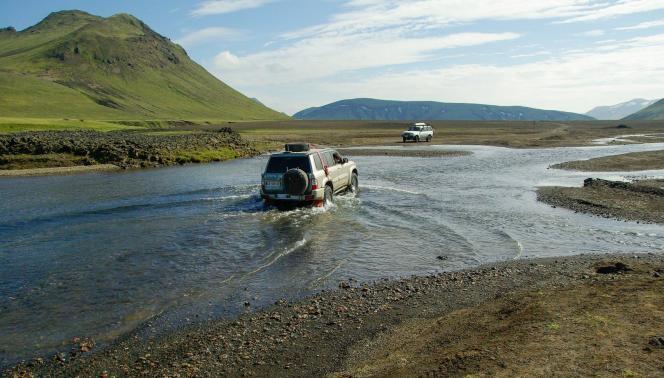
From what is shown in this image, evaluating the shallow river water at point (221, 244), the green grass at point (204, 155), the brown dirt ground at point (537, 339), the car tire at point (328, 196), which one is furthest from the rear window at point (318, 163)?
the green grass at point (204, 155)

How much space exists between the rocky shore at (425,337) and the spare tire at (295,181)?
28.8 ft

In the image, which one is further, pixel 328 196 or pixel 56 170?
pixel 56 170

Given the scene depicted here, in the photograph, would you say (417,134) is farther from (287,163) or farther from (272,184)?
(272,184)

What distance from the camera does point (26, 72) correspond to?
183 m

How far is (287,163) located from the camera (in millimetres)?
19438

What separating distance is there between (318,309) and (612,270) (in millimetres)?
6754

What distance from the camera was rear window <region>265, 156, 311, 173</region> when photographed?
63.3 ft

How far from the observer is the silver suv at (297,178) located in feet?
62.4

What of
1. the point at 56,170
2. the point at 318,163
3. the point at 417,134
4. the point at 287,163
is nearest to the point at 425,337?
the point at 287,163

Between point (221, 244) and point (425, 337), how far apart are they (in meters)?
8.63

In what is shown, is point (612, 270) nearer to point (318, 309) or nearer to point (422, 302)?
point (422, 302)

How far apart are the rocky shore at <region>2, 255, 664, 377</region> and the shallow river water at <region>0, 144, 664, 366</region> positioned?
999 mm

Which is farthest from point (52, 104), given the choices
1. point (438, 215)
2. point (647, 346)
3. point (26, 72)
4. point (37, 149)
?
point (647, 346)

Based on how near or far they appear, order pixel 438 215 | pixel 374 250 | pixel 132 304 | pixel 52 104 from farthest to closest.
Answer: pixel 52 104
pixel 438 215
pixel 374 250
pixel 132 304
